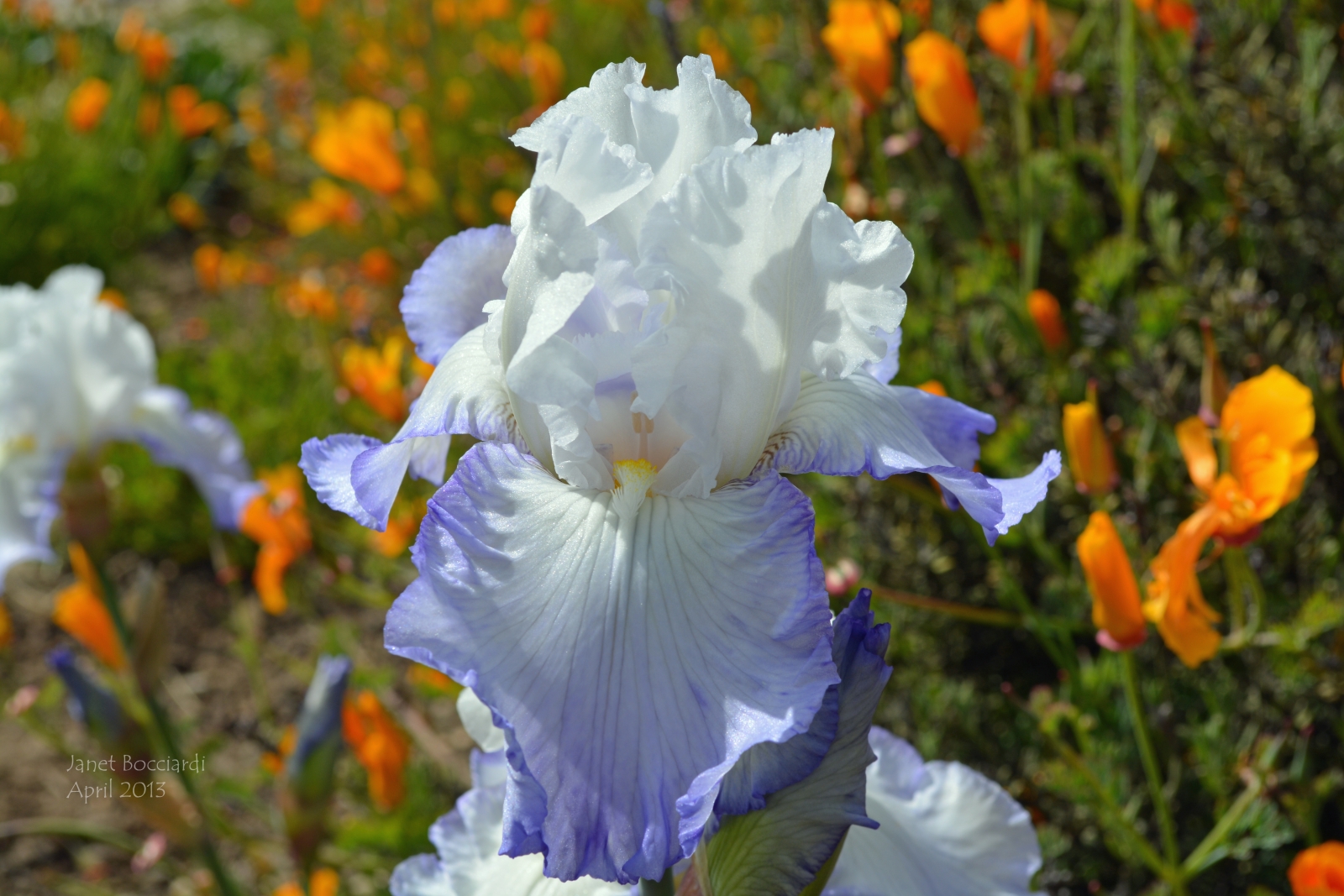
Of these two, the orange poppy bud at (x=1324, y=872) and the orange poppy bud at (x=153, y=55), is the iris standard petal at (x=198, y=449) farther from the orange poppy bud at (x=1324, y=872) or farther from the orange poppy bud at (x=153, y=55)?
the orange poppy bud at (x=153, y=55)

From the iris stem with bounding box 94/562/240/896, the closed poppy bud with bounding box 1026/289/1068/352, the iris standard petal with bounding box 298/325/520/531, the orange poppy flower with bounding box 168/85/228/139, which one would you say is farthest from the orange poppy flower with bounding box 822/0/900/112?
the orange poppy flower with bounding box 168/85/228/139

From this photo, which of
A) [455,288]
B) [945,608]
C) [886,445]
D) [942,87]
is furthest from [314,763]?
[942,87]

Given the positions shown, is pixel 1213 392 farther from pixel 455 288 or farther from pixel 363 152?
pixel 363 152

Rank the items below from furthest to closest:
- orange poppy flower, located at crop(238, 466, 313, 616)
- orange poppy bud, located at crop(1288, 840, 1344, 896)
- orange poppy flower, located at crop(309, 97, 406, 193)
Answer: orange poppy flower, located at crop(309, 97, 406, 193)
orange poppy flower, located at crop(238, 466, 313, 616)
orange poppy bud, located at crop(1288, 840, 1344, 896)

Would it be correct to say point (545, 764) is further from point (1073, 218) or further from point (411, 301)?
point (1073, 218)

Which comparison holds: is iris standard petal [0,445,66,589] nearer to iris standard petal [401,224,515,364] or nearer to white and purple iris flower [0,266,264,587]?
white and purple iris flower [0,266,264,587]
